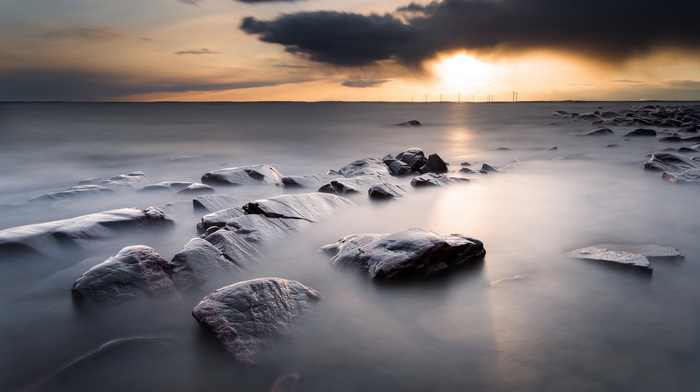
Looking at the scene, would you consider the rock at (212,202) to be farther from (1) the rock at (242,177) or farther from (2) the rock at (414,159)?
(2) the rock at (414,159)

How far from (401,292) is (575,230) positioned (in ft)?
Result: 9.66

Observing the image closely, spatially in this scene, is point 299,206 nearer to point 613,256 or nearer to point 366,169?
point 613,256

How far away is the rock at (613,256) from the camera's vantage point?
3609 millimetres

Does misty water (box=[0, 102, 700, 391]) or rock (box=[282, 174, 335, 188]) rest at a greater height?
rock (box=[282, 174, 335, 188])

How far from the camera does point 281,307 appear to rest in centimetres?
279

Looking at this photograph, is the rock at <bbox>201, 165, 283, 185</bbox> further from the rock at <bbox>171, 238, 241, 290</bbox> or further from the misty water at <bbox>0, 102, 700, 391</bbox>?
the rock at <bbox>171, 238, 241, 290</bbox>

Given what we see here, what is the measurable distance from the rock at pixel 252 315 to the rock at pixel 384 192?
375cm

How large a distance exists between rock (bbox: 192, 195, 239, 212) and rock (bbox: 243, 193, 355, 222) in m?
1.20

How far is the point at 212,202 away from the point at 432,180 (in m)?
4.12

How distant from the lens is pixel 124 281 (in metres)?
3.13

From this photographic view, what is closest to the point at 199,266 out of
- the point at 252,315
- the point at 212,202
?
the point at 252,315

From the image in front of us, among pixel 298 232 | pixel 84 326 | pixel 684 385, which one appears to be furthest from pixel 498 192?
pixel 84 326

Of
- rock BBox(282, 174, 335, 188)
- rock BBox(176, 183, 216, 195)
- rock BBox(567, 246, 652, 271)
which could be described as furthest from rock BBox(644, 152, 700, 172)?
rock BBox(176, 183, 216, 195)

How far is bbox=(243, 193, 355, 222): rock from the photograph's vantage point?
15.9 feet
